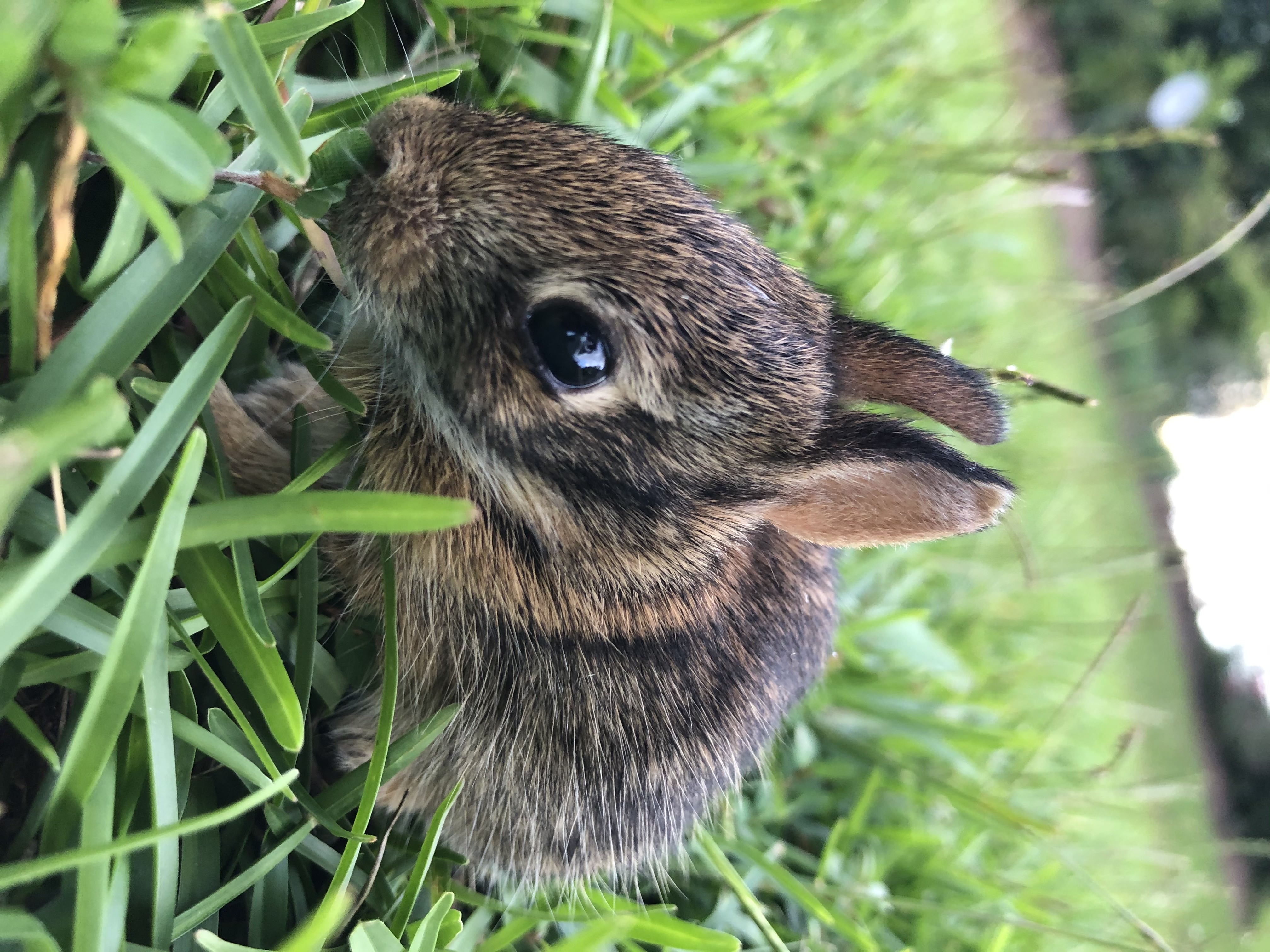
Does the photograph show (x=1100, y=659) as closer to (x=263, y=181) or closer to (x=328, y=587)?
(x=328, y=587)

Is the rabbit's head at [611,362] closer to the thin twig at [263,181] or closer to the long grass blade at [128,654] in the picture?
the thin twig at [263,181]

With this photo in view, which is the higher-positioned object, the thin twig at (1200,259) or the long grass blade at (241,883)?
the thin twig at (1200,259)

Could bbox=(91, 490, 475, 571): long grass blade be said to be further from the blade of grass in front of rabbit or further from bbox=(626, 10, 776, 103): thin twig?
bbox=(626, 10, 776, 103): thin twig

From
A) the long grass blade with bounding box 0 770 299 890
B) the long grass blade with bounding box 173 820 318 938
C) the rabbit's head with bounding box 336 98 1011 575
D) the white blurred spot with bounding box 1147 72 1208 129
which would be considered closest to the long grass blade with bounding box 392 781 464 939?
the long grass blade with bounding box 173 820 318 938

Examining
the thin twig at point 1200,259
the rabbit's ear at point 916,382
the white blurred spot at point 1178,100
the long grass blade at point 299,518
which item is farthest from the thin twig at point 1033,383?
the white blurred spot at point 1178,100

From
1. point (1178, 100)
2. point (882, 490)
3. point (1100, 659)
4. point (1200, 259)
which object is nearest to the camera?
point (882, 490)

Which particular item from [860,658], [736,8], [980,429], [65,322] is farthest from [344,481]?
[860,658]

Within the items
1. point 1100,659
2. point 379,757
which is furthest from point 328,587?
point 1100,659

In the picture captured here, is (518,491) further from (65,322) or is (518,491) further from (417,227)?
(65,322)
